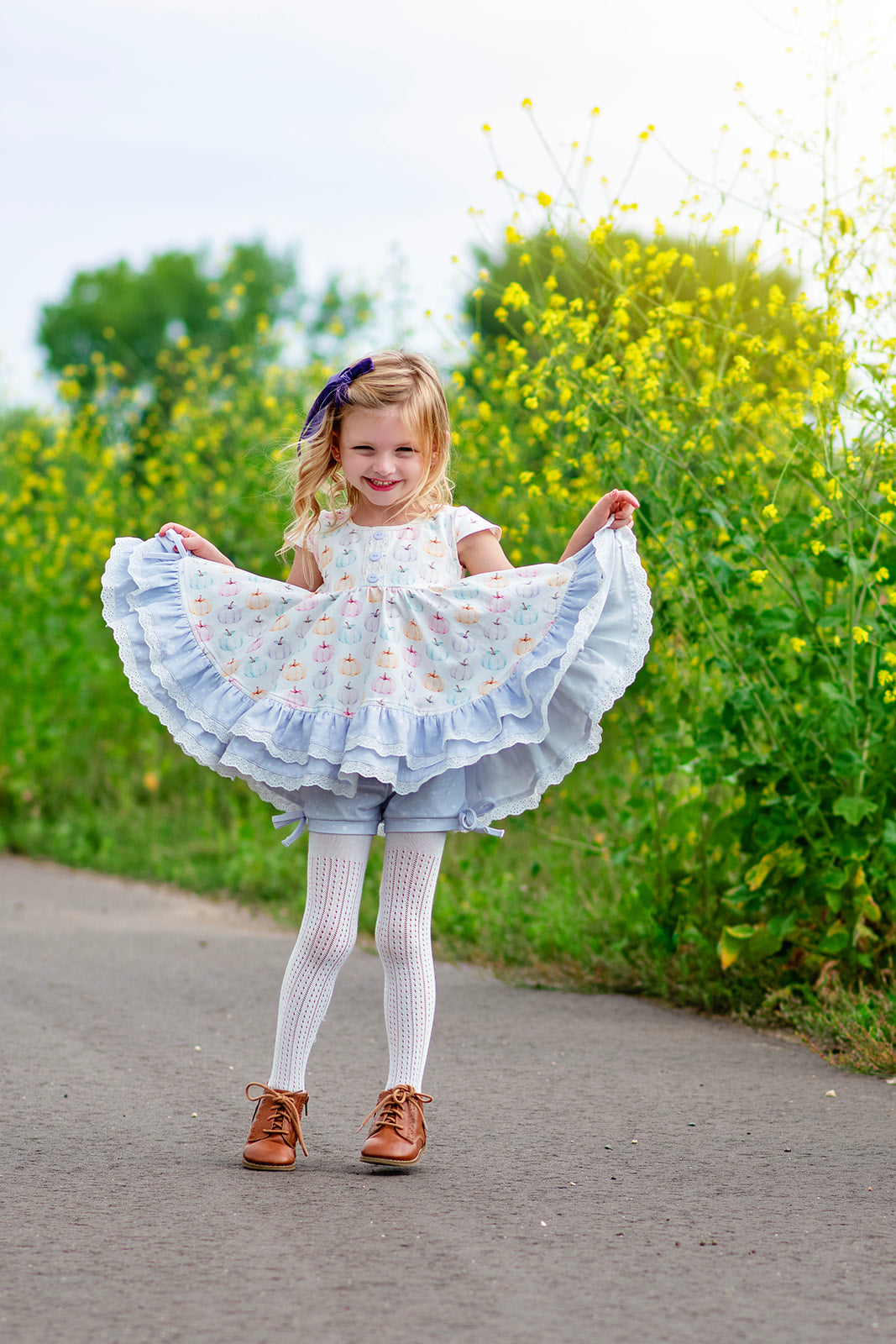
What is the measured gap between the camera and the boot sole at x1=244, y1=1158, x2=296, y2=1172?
311cm

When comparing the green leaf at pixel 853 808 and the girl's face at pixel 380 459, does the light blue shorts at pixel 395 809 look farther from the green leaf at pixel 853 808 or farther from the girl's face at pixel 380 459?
the green leaf at pixel 853 808

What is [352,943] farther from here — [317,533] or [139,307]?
[139,307]

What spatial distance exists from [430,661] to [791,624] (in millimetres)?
1410

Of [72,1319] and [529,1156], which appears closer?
[72,1319]

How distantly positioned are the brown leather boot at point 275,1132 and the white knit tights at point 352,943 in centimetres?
3

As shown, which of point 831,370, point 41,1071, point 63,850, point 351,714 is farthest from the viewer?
point 63,850

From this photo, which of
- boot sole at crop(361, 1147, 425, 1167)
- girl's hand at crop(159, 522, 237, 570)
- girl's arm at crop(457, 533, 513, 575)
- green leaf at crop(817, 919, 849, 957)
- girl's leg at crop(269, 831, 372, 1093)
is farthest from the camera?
green leaf at crop(817, 919, 849, 957)

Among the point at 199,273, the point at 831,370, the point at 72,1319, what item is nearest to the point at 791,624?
the point at 831,370

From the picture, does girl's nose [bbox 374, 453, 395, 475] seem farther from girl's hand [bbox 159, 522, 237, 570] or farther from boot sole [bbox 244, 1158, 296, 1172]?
boot sole [bbox 244, 1158, 296, 1172]

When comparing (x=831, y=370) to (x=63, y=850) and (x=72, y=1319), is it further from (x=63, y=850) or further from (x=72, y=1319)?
(x=63, y=850)

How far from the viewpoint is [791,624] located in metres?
4.24

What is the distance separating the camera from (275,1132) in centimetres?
316

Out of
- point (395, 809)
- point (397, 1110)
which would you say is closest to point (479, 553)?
point (395, 809)

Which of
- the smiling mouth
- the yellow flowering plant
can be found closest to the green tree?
the yellow flowering plant
